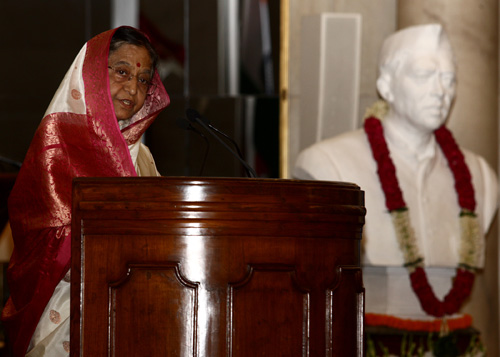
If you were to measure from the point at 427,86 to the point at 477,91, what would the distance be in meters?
0.81

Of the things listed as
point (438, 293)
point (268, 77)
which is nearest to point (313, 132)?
point (268, 77)

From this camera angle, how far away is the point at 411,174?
5188 millimetres

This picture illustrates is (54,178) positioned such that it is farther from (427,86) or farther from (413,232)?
(427,86)

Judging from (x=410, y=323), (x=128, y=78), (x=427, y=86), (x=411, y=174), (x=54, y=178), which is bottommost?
(x=410, y=323)

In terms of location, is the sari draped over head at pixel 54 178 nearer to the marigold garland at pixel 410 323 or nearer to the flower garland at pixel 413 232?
the flower garland at pixel 413 232

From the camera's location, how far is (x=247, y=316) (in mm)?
1991

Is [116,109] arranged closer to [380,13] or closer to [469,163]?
[469,163]

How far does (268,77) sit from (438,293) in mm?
2216

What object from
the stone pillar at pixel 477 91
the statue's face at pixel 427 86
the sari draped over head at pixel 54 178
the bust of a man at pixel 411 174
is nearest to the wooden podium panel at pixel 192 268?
the sari draped over head at pixel 54 178

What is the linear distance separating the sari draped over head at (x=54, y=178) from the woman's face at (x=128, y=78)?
174 millimetres

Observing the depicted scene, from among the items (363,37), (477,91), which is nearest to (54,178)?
(477,91)

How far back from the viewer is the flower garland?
495 cm

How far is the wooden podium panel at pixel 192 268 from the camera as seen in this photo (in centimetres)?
197

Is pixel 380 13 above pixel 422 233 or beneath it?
above
